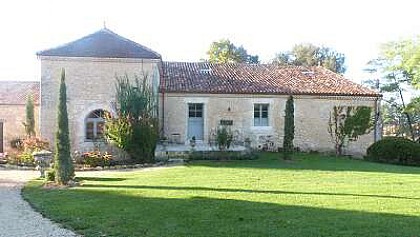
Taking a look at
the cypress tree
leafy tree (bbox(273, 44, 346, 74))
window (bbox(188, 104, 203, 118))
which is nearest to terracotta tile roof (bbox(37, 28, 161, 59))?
window (bbox(188, 104, 203, 118))

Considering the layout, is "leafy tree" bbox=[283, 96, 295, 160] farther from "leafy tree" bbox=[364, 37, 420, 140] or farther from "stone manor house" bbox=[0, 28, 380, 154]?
"leafy tree" bbox=[364, 37, 420, 140]

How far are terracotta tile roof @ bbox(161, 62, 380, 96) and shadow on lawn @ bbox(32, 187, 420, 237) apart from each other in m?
16.6

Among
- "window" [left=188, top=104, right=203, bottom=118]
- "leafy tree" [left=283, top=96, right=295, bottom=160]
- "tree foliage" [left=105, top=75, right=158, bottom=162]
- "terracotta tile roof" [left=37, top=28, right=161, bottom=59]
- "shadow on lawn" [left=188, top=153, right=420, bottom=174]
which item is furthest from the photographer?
"window" [left=188, top=104, right=203, bottom=118]

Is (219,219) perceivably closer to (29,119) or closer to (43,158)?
(43,158)

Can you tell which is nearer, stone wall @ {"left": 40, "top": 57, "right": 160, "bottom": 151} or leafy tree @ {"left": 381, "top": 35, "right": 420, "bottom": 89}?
stone wall @ {"left": 40, "top": 57, "right": 160, "bottom": 151}

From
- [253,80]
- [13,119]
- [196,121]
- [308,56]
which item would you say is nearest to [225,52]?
[308,56]

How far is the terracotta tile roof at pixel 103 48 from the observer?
23125 mm

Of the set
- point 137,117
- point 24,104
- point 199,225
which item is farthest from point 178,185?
point 24,104

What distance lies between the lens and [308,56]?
2064 inches

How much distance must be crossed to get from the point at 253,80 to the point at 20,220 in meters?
20.8

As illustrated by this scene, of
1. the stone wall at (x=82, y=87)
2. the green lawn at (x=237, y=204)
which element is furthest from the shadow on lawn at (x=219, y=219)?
the stone wall at (x=82, y=87)

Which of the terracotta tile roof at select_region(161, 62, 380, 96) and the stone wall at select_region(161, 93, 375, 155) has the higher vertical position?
the terracotta tile roof at select_region(161, 62, 380, 96)

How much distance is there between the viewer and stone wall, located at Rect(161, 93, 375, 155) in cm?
2642

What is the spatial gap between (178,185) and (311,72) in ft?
64.4
